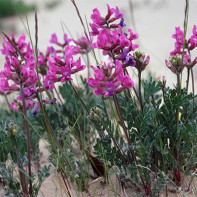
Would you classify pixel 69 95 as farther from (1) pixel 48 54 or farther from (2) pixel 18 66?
(2) pixel 18 66

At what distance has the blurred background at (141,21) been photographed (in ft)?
19.1

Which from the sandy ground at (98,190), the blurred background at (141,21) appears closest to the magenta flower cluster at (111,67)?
the sandy ground at (98,190)

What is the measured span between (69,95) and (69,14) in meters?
8.46

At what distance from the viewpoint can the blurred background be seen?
5.81 m

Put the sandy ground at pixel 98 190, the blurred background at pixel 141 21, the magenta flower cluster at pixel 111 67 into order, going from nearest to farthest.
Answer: the magenta flower cluster at pixel 111 67, the sandy ground at pixel 98 190, the blurred background at pixel 141 21

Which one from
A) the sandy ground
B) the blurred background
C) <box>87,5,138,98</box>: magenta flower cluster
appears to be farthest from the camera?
the blurred background

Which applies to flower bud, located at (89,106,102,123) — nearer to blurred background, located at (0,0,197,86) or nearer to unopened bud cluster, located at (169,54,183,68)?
unopened bud cluster, located at (169,54,183,68)

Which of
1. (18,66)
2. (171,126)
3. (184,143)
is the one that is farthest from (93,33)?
(184,143)

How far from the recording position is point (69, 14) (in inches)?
416

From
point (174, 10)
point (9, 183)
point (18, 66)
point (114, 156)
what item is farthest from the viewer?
point (174, 10)

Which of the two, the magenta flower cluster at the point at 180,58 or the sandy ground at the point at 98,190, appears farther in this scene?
the sandy ground at the point at 98,190

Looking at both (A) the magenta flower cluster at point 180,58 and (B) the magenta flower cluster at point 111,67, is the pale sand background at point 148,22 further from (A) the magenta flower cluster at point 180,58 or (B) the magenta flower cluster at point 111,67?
(B) the magenta flower cluster at point 111,67

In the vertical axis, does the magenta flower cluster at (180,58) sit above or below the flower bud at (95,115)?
above

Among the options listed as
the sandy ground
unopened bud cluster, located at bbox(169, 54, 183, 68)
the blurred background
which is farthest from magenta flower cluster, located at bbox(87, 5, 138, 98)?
the blurred background
